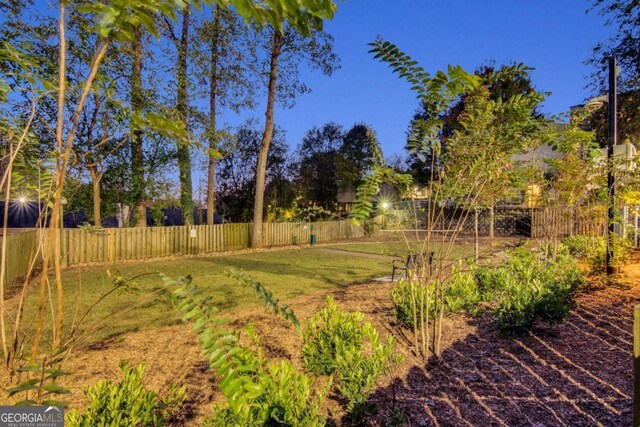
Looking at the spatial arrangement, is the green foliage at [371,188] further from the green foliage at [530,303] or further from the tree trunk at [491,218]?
the tree trunk at [491,218]

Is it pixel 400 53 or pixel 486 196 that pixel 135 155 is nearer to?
pixel 486 196

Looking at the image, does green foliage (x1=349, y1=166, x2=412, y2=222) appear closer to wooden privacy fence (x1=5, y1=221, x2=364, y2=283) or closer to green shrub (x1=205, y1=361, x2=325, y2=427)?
green shrub (x1=205, y1=361, x2=325, y2=427)

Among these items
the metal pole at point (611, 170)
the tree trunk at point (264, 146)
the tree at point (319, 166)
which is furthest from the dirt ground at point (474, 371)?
the tree at point (319, 166)

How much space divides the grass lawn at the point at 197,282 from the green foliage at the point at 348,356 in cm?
105

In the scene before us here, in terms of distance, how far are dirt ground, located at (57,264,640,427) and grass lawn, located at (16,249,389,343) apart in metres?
0.55

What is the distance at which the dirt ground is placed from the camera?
2635mm

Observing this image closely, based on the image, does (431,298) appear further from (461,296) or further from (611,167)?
(611,167)

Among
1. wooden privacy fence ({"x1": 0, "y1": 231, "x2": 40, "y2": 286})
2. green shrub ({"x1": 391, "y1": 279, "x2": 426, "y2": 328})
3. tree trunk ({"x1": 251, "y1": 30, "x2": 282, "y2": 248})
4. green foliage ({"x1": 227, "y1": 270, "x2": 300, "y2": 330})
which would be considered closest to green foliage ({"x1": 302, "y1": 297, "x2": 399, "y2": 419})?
green shrub ({"x1": 391, "y1": 279, "x2": 426, "y2": 328})

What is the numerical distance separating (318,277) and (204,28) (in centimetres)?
1132

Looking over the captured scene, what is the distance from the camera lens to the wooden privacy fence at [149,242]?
9062 mm

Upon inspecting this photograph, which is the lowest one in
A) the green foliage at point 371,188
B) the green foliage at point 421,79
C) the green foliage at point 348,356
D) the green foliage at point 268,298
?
the green foliage at point 348,356

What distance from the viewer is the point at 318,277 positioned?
9055 mm

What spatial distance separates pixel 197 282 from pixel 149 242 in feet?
19.8

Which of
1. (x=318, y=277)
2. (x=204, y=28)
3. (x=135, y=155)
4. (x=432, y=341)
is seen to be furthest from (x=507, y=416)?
(x=204, y=28)
